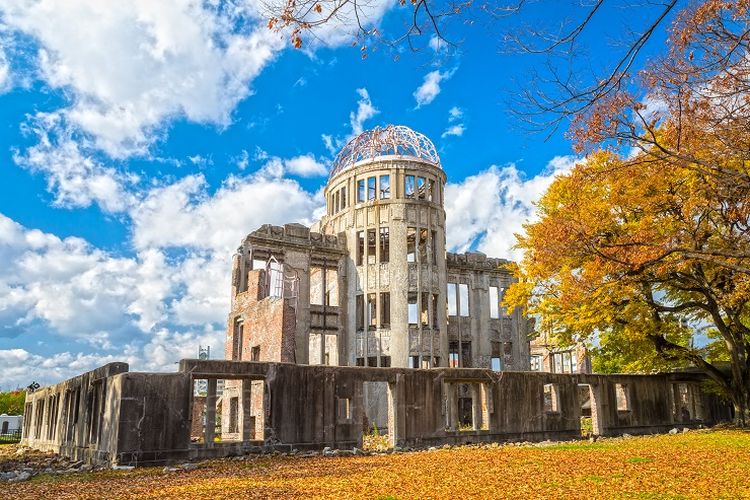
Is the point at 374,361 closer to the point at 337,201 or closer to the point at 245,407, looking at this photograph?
the point at 337,201

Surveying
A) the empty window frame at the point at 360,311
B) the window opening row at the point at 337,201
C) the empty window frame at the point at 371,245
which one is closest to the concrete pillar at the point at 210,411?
the empty window frame at the point at 360,311

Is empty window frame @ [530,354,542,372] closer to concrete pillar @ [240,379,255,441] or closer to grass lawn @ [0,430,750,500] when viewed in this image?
grass lawn @ [0,430,750,500]

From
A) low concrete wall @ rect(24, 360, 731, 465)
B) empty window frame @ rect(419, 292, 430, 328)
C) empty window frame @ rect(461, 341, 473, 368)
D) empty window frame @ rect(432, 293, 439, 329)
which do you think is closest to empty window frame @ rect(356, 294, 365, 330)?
empty window frame @ rect(419, 292, 430, 328)

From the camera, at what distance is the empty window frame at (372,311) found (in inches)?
1308

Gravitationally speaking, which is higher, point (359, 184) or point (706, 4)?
point (359, 184)

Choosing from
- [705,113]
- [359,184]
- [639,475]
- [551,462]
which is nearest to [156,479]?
[551,462]

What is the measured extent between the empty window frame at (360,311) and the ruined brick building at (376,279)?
8 cm

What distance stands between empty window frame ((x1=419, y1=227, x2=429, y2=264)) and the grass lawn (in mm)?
17638

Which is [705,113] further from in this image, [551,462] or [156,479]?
[156,479]

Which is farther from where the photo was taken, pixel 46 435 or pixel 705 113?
pixel 46 435

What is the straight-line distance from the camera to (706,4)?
9.14 m

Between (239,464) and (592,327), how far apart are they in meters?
14.8

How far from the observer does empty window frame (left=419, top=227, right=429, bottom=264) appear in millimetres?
34188

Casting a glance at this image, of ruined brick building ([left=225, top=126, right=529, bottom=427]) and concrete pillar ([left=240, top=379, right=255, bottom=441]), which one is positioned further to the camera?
ruined brick building ([left=225, top=126, right=529, bottom=427])
